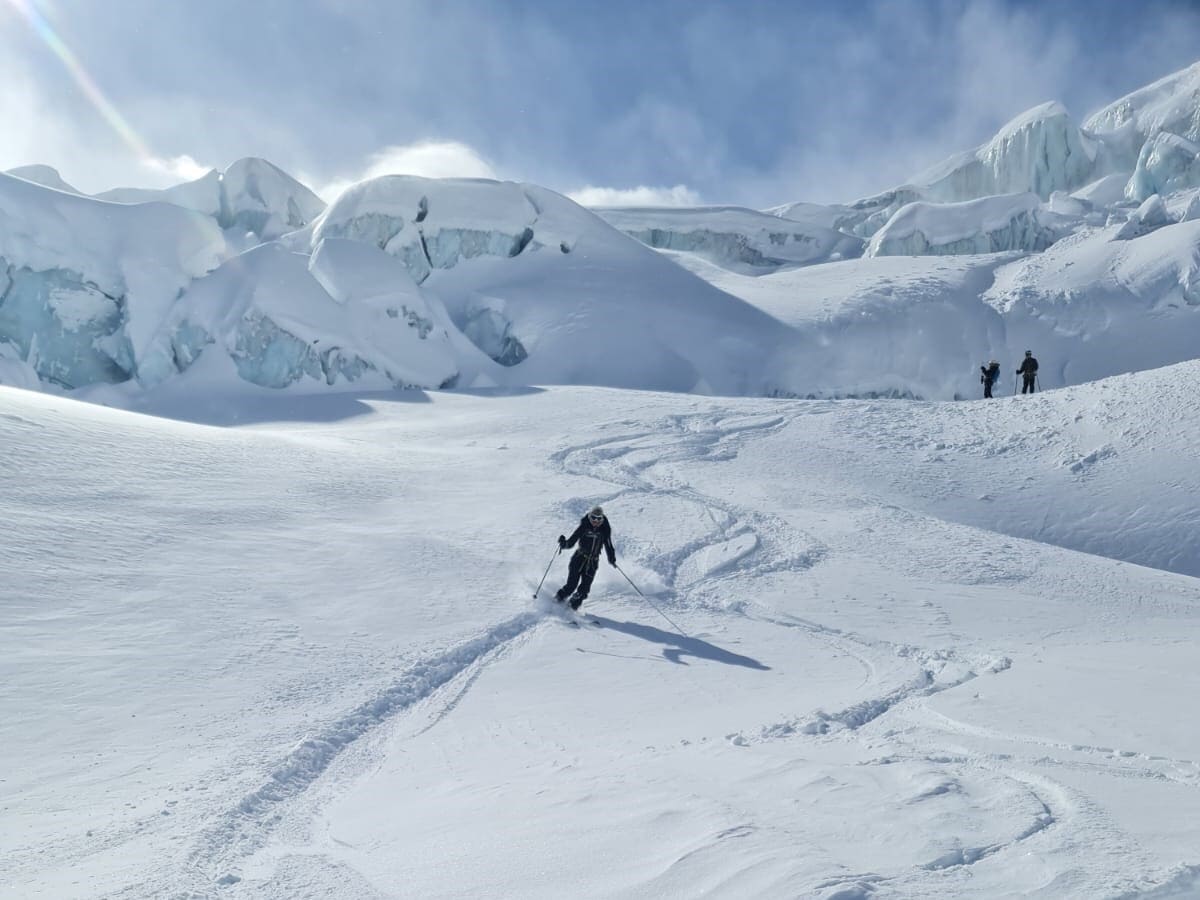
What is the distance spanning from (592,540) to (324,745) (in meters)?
4.49

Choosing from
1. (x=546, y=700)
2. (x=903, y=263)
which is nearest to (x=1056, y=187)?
(x=903, y=263)

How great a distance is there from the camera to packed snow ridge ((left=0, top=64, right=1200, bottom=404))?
26875 mm

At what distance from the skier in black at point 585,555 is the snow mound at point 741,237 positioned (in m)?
56.0

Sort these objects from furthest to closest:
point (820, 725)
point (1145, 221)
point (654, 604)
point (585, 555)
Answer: point (1145, 221) → point (654, 604) → point (585, 555) → point (820, 725)

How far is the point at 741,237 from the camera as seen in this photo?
2544 inches

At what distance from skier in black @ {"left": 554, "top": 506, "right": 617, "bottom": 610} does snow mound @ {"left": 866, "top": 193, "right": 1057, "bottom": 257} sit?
47.4 m

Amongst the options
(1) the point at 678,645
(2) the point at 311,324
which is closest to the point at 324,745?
(1) the point at 678,645

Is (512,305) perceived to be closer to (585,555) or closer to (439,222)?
(439,222)

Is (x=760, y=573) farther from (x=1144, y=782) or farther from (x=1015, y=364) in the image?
(x=1015, y=364)

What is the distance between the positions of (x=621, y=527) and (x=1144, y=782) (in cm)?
839

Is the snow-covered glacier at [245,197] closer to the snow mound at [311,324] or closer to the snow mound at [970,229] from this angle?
the snow mound at [311,324]

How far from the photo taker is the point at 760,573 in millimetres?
10930

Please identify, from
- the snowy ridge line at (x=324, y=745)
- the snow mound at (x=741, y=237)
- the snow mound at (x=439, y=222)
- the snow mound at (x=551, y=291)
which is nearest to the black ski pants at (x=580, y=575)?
the snowy ridge line at (x=324, y=745)

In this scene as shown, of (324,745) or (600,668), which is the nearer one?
(324,745)
